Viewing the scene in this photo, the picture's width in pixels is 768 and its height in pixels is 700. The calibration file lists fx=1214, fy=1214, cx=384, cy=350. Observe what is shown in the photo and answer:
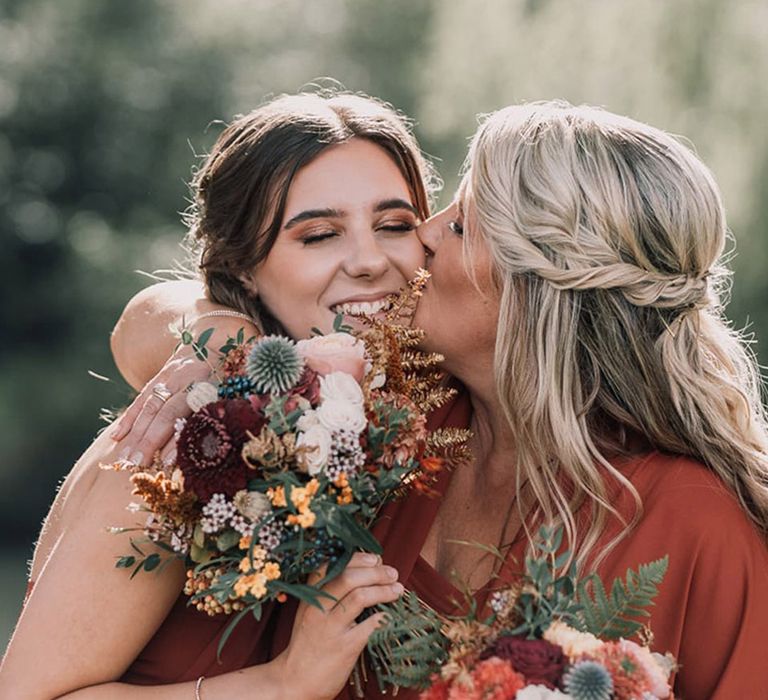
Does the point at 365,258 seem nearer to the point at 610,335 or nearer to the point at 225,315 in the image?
the point at 225,315

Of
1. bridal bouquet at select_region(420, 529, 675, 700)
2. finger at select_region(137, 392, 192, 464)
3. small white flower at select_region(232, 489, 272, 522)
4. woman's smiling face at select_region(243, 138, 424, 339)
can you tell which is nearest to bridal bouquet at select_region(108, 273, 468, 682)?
small white flower at select_region(232, 489, 272, 522)

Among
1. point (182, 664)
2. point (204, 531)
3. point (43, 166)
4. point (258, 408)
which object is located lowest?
point (43, 166)

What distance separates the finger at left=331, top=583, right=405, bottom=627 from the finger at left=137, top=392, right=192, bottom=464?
0.67 metres

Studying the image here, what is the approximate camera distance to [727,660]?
9.41ft

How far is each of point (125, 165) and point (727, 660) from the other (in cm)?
1381

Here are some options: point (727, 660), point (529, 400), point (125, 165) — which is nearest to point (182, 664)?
point (529, 400)

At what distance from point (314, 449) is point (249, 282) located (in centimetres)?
151

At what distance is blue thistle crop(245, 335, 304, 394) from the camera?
8.36 feet

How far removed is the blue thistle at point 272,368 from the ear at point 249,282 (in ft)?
4.24

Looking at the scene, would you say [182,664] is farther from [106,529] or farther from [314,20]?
[314,20]

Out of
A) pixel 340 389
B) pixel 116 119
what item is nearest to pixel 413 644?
pixel 340 389

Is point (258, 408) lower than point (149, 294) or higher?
higher

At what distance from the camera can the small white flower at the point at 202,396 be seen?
2615mm

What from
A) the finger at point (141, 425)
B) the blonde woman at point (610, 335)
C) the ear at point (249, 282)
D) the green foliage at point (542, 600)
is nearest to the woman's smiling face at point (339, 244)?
the ear at point (249, 282)
